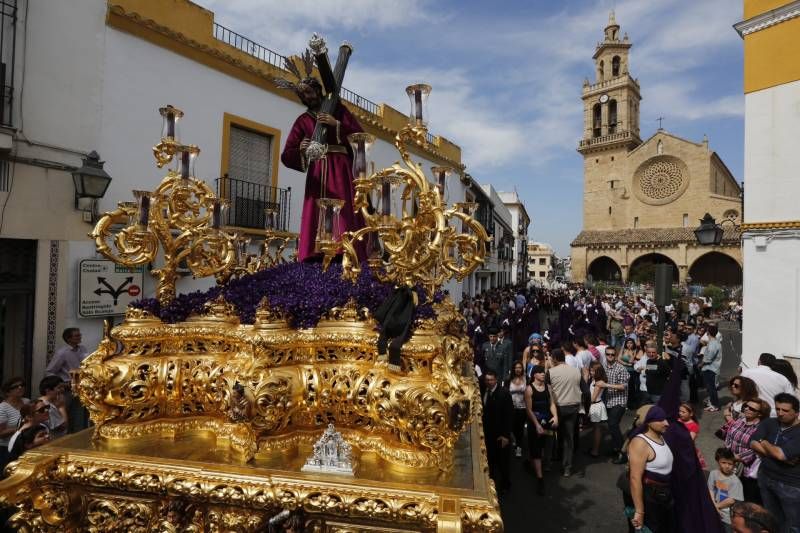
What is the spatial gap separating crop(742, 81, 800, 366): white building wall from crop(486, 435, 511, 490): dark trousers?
6.53 metres

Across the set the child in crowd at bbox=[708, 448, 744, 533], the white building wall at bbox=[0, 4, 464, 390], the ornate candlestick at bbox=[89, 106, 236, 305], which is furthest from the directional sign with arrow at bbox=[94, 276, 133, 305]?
the child in crowd at bbox=[708, 448, 744, 533]

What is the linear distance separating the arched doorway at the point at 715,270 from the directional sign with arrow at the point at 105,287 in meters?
46.1

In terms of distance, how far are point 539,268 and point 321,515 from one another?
3350 inches

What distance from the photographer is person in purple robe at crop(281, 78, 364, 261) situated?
11.2 ft

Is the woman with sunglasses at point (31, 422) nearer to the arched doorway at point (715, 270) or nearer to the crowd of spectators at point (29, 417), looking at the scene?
the crowd of spectators at point (29, 417)

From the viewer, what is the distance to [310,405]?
2.21m

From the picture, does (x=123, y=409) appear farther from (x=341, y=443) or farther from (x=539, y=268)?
(x=539, y=268)

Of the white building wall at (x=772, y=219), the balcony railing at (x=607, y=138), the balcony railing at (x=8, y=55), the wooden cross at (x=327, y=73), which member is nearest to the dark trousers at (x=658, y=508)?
the wooden cross at (x=327, y=73)

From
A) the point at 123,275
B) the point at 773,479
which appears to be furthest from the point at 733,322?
the point at 123,275

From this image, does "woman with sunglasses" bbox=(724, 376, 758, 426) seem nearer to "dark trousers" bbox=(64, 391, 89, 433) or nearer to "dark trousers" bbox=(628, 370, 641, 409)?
"dark trousers" bbox=(628, 370, 641, 409)

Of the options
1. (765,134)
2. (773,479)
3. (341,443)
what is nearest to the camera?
(341,443)

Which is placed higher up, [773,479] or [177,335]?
[177,335]

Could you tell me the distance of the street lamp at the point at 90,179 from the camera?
19.2ft

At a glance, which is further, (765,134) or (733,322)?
(733,322)
